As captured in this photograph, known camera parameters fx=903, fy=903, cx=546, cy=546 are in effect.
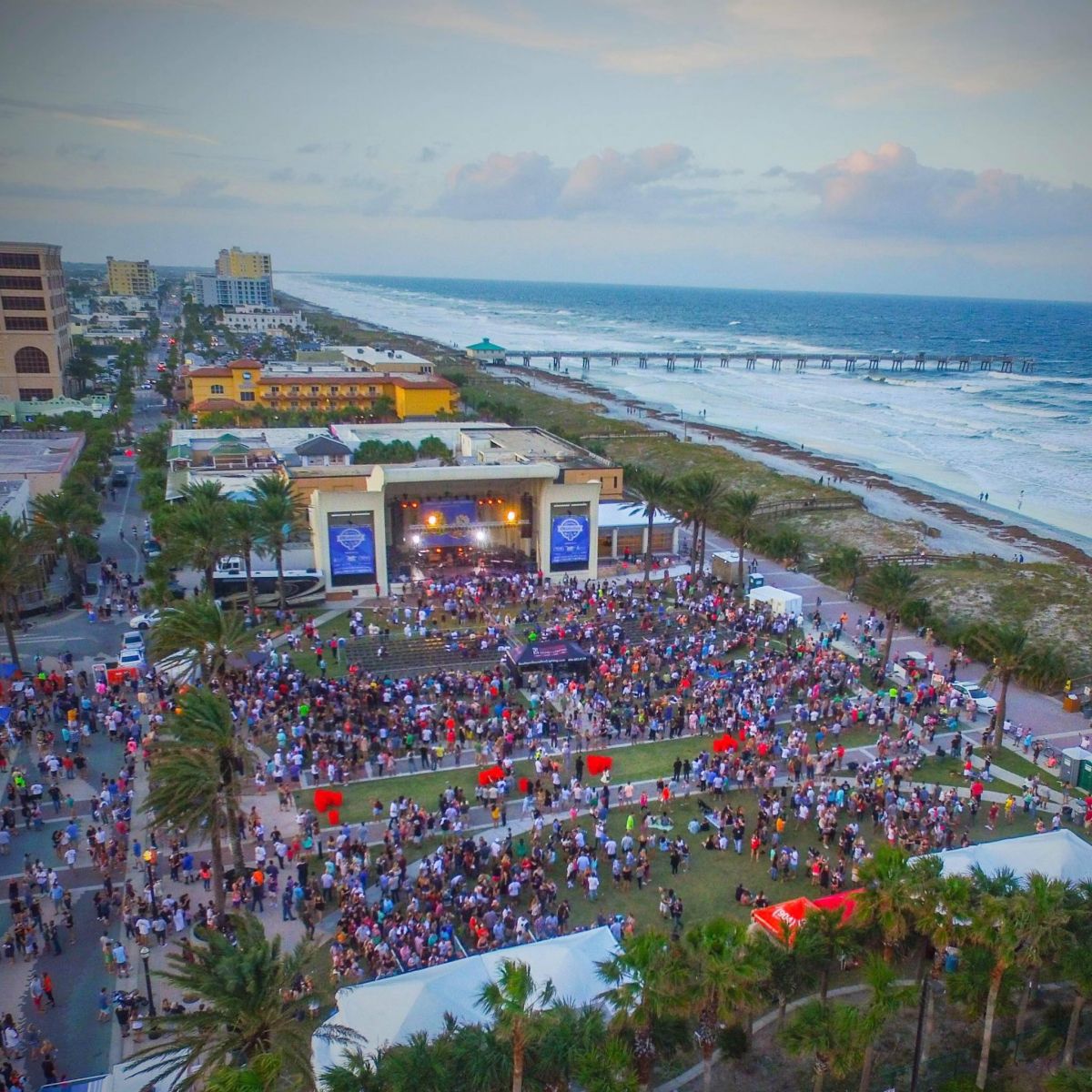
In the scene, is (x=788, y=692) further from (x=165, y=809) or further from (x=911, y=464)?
(x=911, y=464)

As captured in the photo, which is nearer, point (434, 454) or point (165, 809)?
point (165, 809)

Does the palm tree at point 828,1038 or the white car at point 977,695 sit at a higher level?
the palm tree at point 828,1038

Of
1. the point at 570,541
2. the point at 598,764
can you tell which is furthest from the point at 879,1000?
the point at 570,541

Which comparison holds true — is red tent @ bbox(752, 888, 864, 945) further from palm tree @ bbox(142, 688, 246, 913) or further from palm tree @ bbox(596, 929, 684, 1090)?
palm tree @ bbox(142, 688, 246, 913)

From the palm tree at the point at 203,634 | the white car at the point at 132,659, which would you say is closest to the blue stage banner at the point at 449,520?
the white car at the point at 132,659

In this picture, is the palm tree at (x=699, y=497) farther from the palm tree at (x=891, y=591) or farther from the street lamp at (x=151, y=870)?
the street lamp at (x=151, y=870)

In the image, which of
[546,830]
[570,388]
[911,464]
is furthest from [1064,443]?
[546,830]
